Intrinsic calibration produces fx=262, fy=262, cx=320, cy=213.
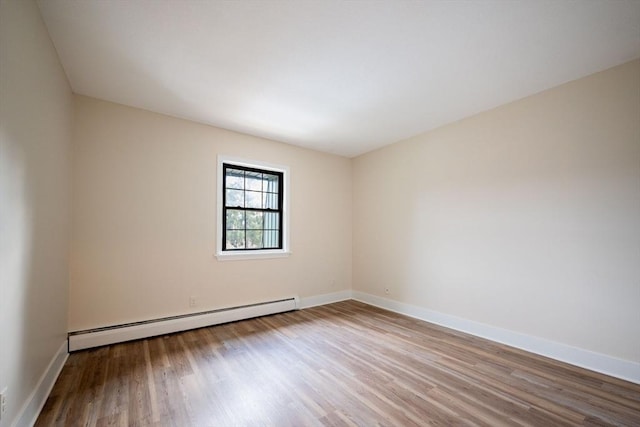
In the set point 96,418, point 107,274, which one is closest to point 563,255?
point 96,418

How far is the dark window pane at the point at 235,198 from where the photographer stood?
3.89 metres

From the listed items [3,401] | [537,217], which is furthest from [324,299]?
[3,401]

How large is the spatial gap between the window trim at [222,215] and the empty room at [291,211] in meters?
0.04

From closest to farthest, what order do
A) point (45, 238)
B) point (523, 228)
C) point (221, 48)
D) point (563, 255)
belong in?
point (45, 238) → point (221, 48) → point (563, 255) → point (523, 228)

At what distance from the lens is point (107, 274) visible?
2.94 metres

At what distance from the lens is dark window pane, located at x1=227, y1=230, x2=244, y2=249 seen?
3863 mm

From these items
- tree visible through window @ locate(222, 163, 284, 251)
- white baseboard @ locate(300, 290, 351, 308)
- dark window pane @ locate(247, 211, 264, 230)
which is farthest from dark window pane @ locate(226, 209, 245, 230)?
white baseboard @ locate(300, 290, 351, 308)

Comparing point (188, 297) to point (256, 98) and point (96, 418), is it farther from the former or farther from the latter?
point (256, 98)

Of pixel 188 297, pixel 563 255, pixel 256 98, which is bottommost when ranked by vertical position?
pixel 188 297

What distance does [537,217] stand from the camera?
2.81 m

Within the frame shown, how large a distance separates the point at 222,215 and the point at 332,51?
2587 mm

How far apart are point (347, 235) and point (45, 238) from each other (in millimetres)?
4101

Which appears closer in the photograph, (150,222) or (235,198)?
(150,222)

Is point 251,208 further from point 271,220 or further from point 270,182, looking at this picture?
point 270,182
